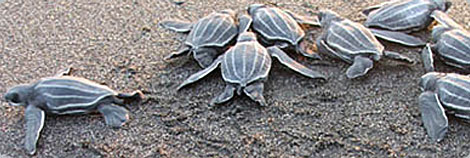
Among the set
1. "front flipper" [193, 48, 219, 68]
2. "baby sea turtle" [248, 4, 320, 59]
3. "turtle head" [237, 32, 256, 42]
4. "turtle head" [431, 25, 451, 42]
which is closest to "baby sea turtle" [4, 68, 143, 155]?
"front flipper" [193, 48, 219, 68]

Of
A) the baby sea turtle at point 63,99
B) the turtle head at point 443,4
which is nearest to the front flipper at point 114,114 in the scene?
the baby sea turtle at point 63,99

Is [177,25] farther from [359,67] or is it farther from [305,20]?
[359,67]

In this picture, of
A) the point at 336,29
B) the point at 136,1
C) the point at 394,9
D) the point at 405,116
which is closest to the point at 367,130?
the point at 405,116

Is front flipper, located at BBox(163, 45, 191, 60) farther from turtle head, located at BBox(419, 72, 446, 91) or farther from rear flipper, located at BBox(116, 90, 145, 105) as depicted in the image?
turtle head, located at BBox(419, 72, 446, 91)

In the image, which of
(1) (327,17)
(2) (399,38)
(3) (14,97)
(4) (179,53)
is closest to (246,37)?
(4) (179,53)

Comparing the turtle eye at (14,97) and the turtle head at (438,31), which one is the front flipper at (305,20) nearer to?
the turtle head at (438,31)


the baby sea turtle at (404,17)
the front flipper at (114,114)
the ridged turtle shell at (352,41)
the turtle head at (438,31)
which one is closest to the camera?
the front flipper at (114,114)
